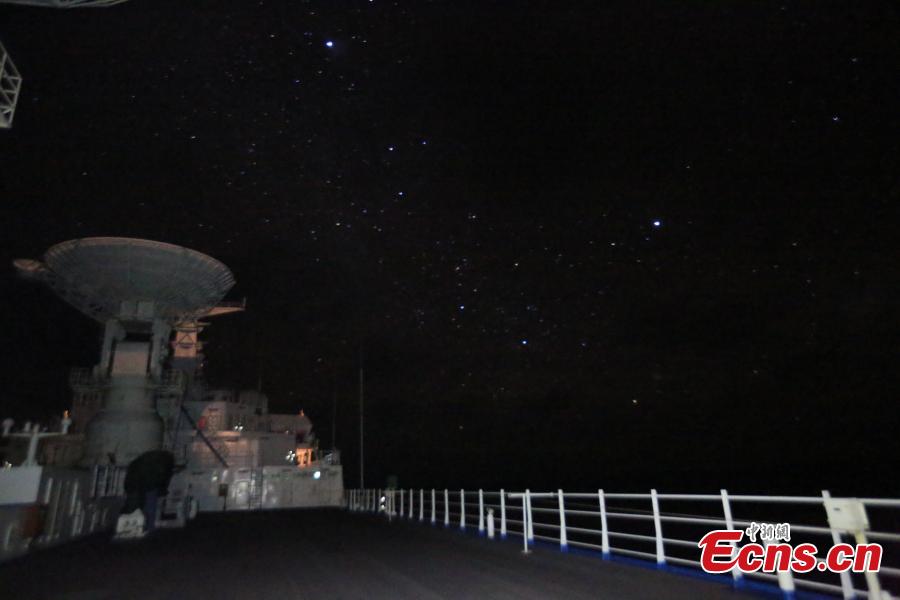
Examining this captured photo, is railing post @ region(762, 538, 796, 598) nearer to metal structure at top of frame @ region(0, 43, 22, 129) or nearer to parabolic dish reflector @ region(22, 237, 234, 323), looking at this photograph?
metal structure at top of frame @ region(0, 43, 22, 129)

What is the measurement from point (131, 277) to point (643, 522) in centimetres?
9067

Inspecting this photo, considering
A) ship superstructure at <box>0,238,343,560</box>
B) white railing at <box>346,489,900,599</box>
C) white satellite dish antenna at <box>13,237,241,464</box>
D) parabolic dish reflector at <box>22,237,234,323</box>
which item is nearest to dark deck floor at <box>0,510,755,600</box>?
white railing at <box>346,489,900,599</box>

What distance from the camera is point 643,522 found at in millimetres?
Answer: 96938

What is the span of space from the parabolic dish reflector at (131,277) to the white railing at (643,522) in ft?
59.6

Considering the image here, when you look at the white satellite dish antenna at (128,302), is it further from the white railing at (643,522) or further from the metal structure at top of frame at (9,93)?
the metal structure at top of frame at (9,93)

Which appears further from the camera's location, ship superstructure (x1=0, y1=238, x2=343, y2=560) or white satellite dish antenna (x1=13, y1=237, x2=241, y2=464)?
white satellite dish antenna (x1=13, y1=237, x2=241, y2=464)

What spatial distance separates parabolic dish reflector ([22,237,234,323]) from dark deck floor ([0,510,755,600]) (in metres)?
24.0

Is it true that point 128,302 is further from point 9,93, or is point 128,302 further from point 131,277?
point 9,93

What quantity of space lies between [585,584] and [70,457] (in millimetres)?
51136

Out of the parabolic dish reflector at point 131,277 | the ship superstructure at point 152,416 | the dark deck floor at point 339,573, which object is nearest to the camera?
the dark deck floor at point 339,573

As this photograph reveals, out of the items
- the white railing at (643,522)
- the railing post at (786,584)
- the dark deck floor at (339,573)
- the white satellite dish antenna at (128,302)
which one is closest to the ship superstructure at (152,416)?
the white satellite dish antenna at (128,302)

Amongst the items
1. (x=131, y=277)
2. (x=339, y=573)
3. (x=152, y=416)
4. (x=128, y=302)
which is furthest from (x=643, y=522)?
(x=339, y=573)

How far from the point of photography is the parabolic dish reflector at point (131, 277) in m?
Answer: 35.1

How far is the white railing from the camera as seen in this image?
683 cm
